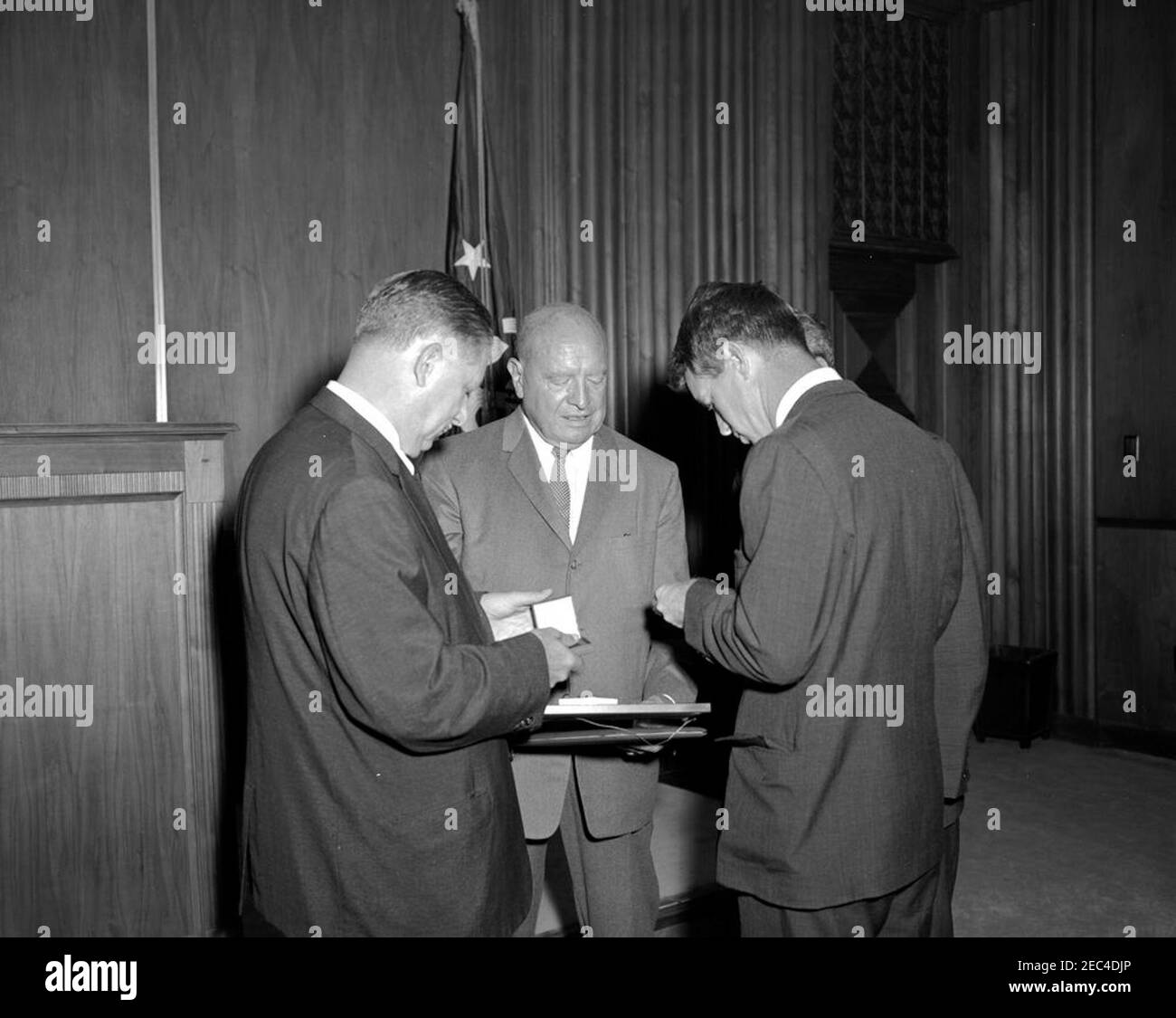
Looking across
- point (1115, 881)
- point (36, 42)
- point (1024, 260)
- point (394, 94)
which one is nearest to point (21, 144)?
point (36, 42)

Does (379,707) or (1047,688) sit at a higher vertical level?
(379,707)

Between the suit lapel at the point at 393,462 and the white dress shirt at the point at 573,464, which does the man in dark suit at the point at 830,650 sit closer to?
the suit lapel at the point at 393,462

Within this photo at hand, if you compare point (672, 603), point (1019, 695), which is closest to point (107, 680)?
point (672, 603)

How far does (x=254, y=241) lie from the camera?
3602 mm

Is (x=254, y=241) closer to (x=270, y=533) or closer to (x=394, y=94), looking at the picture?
(x=394, y=94)

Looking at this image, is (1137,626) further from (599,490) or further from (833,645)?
(833,645)

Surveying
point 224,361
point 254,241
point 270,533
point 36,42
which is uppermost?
point 36,42

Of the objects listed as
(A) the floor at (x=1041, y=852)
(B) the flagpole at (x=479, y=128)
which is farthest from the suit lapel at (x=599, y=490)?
(B) the flagpole at (x=479, y=128)

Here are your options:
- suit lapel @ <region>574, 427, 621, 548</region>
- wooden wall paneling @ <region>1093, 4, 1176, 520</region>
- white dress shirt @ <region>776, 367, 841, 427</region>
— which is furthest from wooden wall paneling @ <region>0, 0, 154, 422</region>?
wooden wall paneling @ <region>1093, 4, 1176, 520</region>

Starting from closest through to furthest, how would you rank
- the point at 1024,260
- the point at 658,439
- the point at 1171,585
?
the point at 658,439
the point at 1171,585
the point at 1024,260

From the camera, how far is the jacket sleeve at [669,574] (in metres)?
2.64

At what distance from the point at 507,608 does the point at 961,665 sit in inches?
36.4

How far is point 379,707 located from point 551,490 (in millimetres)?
1083

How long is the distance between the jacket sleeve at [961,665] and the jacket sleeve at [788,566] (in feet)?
1.72
